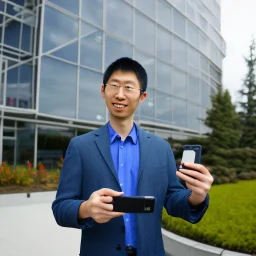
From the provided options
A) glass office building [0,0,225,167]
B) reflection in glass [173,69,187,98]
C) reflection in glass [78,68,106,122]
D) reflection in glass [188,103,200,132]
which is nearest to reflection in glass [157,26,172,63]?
glass office building [0,0,225,167]

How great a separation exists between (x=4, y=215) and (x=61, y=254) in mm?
3363

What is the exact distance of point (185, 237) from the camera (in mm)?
4711

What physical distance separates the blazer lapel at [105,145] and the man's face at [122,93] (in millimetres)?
122

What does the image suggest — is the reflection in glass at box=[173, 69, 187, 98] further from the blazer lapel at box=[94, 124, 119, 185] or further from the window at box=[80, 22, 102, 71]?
the blazer lapel at box=[94, 124, 119, 185]

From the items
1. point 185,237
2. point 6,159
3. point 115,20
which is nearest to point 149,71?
point 115,20

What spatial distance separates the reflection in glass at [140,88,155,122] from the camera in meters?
16.6

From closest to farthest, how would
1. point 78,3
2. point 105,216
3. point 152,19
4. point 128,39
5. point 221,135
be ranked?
point 105,216 → point 78,3 → point 221,135 → point 128,39 → point 152,19

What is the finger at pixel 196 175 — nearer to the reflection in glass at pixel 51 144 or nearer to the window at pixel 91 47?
the reflection in glass at pixel 51 144

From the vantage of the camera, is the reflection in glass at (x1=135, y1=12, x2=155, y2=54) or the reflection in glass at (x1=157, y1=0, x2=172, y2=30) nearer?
the reflection in glass at (x1=135, y1=12, x2=155, y2=54)

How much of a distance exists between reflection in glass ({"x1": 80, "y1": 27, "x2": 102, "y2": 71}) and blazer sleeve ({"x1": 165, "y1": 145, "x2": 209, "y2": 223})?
519 inches

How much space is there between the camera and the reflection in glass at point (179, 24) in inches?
774

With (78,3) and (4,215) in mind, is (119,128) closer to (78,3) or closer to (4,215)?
(4,215)

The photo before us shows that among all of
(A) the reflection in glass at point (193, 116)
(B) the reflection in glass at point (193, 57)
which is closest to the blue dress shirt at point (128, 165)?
(A) the reflection in glass at point (193, 116)

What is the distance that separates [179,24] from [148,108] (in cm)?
690
